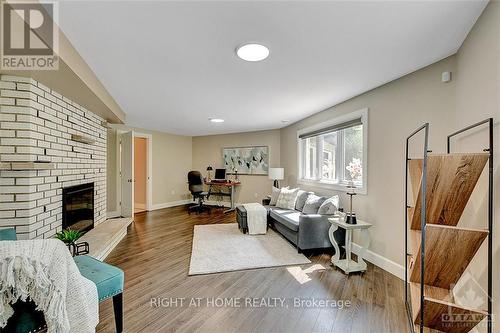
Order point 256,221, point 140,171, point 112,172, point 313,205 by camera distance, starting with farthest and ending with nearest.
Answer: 1. point 140,171
2. point 112,172
3. point 256,221
4. point 313,205

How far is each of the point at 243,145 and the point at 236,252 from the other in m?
3.85

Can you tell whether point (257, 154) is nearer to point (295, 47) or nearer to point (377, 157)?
point (377, 157)

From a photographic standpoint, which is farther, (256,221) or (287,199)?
(287,199)

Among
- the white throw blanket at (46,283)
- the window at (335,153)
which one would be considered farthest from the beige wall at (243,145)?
the white throw blanket at (46,283)

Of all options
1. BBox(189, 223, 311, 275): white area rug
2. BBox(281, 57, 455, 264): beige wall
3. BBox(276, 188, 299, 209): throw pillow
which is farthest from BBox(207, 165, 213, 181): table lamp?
BBox(281, 57, 455, 264): beige wall

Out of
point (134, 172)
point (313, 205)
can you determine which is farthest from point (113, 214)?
point (313, 205)

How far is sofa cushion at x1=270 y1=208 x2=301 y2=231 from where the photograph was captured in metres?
3.36

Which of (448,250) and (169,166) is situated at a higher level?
(169,166)

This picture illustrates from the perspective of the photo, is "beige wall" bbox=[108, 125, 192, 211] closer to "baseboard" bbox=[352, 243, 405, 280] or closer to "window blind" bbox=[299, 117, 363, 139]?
"window blind" bbox=[299, 117, 363, 139]

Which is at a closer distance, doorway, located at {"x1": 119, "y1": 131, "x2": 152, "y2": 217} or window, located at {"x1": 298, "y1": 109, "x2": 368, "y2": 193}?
window, located at {"x1": 298, "y1": 109, "x2": 368, "y2": 193}

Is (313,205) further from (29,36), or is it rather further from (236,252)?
(29,36)

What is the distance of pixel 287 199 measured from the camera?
14.5ft

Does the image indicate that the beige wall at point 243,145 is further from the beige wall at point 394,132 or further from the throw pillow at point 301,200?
the beige wall at point 394,132

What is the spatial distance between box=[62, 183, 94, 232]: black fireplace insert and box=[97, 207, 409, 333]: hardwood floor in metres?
0.66
